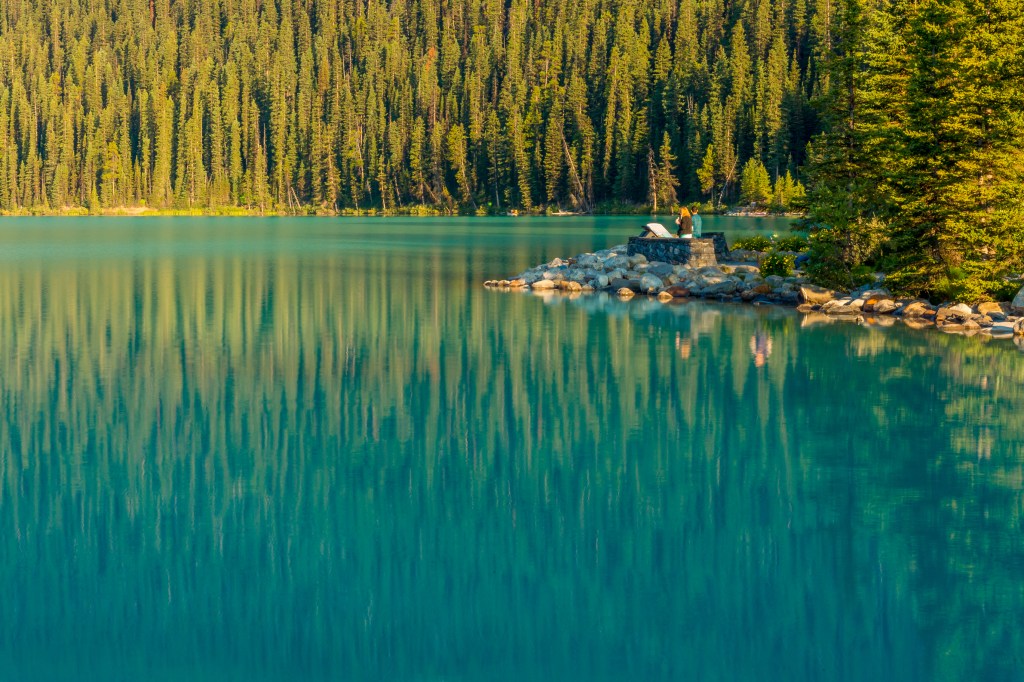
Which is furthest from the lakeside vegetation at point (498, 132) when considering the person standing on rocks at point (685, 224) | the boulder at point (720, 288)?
the boulder at point (720, 288)

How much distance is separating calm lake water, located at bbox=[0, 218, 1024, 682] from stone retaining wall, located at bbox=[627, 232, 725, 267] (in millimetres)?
15039

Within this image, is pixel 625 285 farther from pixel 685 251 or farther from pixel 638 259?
pixel 638 259

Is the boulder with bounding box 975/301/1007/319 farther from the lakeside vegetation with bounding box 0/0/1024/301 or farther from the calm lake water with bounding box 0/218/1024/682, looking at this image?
the lakeside vegetation with bounding box 0/0/1024/301

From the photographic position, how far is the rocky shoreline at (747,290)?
34.5 metres

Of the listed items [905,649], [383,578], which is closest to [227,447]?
[383,578]

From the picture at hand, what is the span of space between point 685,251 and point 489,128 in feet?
422

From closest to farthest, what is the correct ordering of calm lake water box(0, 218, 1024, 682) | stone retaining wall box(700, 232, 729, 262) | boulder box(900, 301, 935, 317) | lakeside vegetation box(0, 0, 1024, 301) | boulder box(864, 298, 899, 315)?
calm lake water box(0, 218, 1024, 682) < boulder box(900, 301, 935, 317) < boulder box(864, 298, 899, 315) < stone retaining wall box(700, 232, 729, 262) < lakeside vegetation box(0, 0, 1024, 301)

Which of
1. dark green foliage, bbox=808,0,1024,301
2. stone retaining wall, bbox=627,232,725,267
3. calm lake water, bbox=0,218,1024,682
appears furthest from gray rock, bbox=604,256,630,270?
calm lake water, bbox=0,218,1024,682

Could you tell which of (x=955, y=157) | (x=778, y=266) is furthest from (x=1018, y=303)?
(x=778, y=266)

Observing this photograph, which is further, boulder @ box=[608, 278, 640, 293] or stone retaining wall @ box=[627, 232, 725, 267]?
stone retaining wall @ box=[627, 232, 725, 267]

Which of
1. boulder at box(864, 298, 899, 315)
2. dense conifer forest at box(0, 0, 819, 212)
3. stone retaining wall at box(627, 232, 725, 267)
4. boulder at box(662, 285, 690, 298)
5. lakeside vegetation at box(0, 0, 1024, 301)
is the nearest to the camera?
boulder at box(864, 298, 899, 315)

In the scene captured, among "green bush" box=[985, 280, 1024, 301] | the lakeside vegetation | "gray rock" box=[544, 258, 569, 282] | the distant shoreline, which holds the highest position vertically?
the lakeside vegetation

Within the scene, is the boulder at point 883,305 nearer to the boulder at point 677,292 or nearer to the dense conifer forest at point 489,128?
the boulder at point 677,292

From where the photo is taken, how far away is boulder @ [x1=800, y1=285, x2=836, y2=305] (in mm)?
39562
